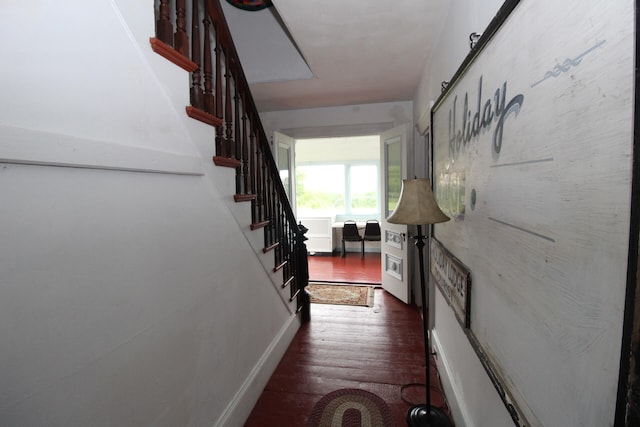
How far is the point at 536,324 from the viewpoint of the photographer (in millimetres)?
807

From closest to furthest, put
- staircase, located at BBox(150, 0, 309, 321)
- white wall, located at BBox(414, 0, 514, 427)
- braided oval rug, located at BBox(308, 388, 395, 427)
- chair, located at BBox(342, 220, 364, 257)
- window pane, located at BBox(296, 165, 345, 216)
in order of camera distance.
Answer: white wall, located at BBox(414, 0, 514, 427), staircase, located at BBox(150, 0, 309, 321), braided oval rug, located at BBox(308, 388, 395, 427), chair, located at BBox(342, 220, 364, 257), window pane, located at BBox(296, 165, 345, 216)

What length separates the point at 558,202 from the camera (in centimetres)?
69

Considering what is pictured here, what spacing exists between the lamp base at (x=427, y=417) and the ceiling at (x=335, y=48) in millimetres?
2341

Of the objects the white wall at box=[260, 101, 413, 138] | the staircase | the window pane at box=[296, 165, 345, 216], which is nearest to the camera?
the staircase

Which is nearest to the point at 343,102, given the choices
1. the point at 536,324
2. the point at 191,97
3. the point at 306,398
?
the point at 191,97

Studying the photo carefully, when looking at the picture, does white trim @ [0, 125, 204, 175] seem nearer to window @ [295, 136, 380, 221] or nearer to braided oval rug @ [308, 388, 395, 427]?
braided oval rug @ [308, 388, 395, 427]

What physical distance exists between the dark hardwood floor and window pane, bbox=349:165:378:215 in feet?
13.3

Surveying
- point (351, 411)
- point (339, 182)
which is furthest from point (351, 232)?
point (351, 411)

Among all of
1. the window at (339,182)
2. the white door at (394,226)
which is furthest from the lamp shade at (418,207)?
the window at (339,182)

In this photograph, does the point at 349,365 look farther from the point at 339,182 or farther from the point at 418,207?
the point at 339,182

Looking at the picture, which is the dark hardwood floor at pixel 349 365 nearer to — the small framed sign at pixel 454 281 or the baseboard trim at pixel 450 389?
the baseboard trim at pixel 450 389

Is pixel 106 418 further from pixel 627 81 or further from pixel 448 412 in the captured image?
pixel 448 412

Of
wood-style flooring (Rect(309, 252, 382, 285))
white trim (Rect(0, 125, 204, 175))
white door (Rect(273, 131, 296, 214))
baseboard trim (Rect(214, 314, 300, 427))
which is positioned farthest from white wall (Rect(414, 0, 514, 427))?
wood-style flooring (Rect(309, 252, 382, 285))

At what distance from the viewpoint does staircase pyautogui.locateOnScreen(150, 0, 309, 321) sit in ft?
4.48
